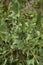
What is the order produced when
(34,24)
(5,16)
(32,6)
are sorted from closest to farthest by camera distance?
(34,24) → (5,16) → (32,6)

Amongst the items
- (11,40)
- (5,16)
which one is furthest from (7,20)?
(11,40)

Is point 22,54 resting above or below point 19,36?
below

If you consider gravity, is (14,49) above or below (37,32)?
below

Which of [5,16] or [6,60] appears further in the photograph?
[5,16]

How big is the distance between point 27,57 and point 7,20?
42cm

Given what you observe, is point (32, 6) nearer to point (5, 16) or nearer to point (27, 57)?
point (5, 16)

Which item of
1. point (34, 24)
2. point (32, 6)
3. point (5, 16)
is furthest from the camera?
point (32, 6)

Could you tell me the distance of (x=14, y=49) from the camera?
196cm

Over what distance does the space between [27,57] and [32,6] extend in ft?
2.03

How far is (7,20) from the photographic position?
216cm

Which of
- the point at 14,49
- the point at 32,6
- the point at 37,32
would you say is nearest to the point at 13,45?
the point at 14,49

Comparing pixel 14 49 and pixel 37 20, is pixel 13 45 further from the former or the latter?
pixel 37 20

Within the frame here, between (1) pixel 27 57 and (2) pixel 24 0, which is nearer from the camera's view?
(1) pixel 27 57

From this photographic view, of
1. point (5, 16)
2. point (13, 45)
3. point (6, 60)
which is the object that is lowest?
point (6, 60)
